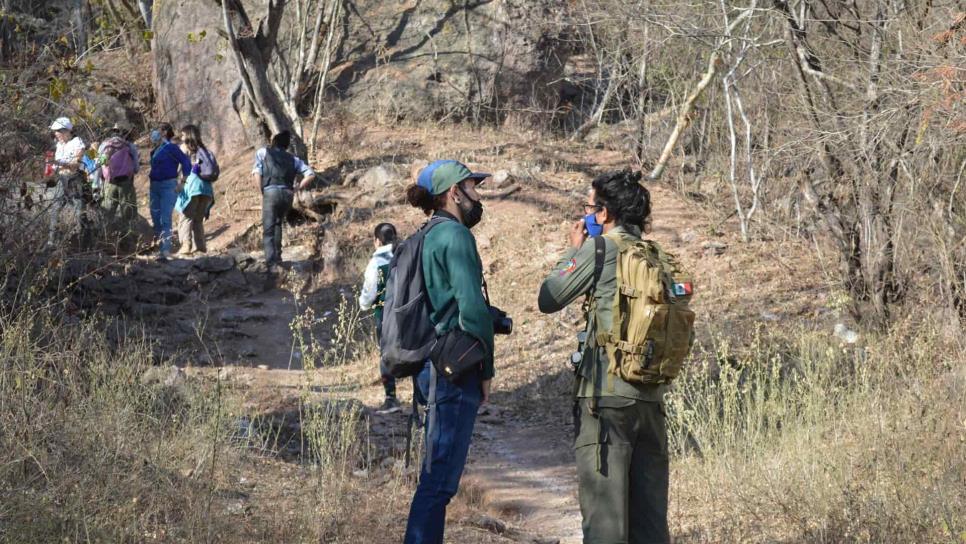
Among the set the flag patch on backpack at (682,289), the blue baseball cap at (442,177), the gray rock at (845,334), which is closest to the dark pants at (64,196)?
the blue baseball cap at (442,177)

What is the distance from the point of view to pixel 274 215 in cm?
1315

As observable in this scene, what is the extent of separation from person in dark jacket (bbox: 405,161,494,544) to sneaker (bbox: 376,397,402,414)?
419 cm

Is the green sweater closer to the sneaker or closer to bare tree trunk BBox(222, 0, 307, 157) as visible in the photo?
the sneaker

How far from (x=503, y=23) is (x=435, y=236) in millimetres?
15134

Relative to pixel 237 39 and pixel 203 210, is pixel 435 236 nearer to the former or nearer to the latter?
pixel 203 210

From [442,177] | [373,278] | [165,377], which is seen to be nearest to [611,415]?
[442,177]

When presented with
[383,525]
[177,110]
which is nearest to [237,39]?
[177,110]

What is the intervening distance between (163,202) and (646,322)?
9.95 m

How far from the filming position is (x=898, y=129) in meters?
8.71

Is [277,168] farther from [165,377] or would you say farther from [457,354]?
[457,354]

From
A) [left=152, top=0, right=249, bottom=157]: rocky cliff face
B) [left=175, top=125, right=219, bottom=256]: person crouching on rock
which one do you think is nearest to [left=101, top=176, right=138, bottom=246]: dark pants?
[left=175, top=125, right=219, bottom=256]: person crouching on rock

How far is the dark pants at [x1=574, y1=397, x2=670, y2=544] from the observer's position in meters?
4.45

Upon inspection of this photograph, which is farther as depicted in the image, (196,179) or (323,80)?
(323,80)

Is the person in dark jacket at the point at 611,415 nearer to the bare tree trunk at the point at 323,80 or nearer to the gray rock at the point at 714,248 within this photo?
the gray rock at the point at 714,248
